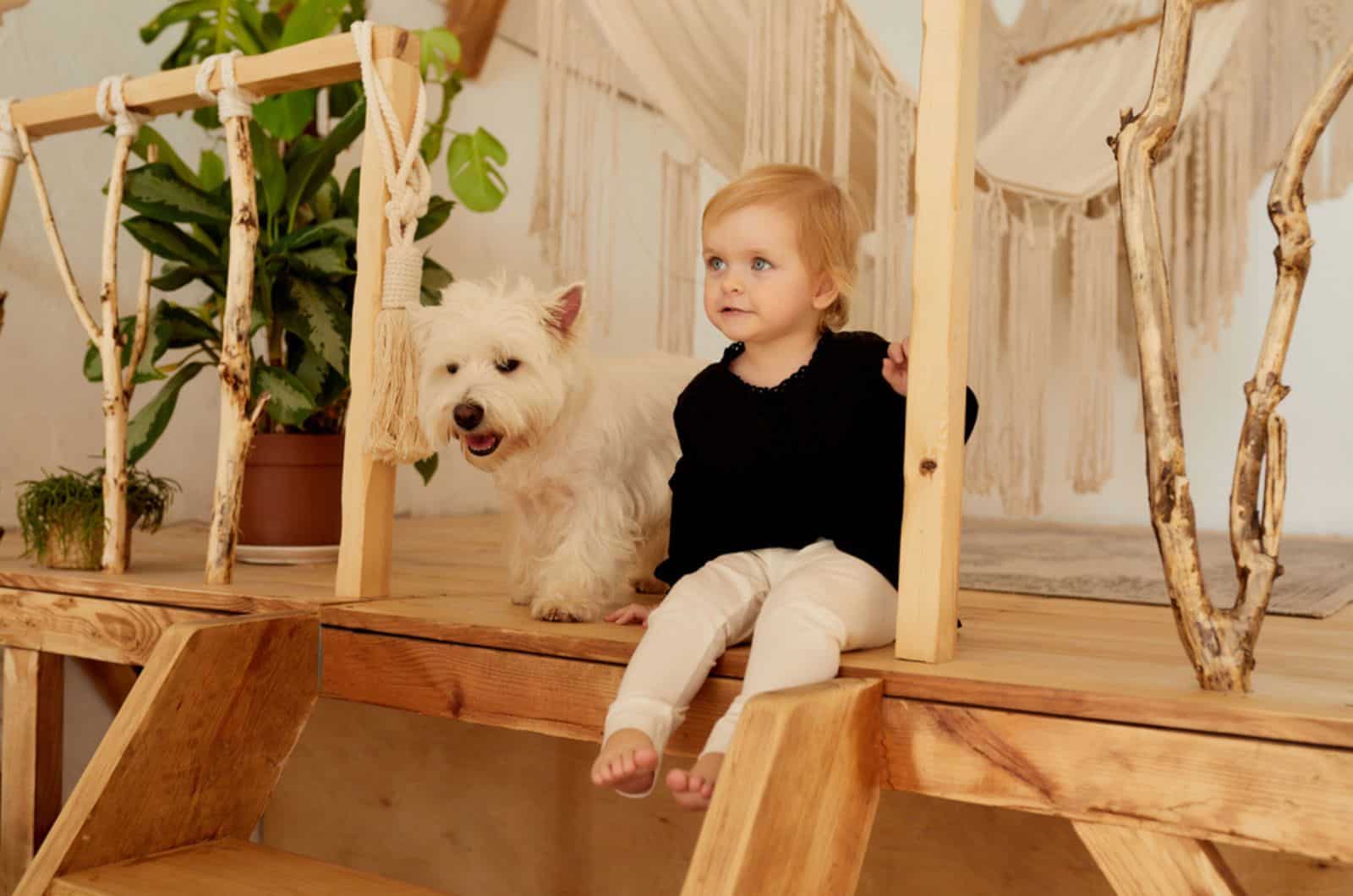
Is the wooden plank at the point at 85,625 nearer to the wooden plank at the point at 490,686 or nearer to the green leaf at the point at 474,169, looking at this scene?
the wooden plank at the point at 490,686

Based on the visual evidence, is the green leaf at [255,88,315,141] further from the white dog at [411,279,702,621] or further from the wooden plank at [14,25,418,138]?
the white dog at [411,279,702,621]

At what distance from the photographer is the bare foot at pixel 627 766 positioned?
3.18 ft

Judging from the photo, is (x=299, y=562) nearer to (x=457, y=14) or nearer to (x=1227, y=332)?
(x=457, y=14)

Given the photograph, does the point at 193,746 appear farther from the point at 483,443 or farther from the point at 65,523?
the point at 65,523

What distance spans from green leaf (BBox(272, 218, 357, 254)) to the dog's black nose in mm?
812

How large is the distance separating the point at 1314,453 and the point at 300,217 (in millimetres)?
3071

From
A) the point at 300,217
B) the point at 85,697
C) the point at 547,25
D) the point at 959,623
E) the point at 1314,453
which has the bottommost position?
the point at 85,697

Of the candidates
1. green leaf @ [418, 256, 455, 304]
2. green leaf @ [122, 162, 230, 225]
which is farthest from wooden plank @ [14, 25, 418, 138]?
green leaf @ [418, 256, 455, 304]

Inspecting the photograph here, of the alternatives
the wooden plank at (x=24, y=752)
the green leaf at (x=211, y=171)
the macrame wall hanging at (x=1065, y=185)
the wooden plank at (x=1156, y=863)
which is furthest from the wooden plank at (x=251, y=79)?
the wooden plank at (x=1156, y=863)

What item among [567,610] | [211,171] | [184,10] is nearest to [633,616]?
[567,610]

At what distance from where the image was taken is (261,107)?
209 centimetres

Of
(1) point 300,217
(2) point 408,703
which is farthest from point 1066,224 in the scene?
(2) point 408,703

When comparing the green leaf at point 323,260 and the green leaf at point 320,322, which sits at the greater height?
the green leaf at point 323,260

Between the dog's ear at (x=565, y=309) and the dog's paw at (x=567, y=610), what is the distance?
1.01ft
